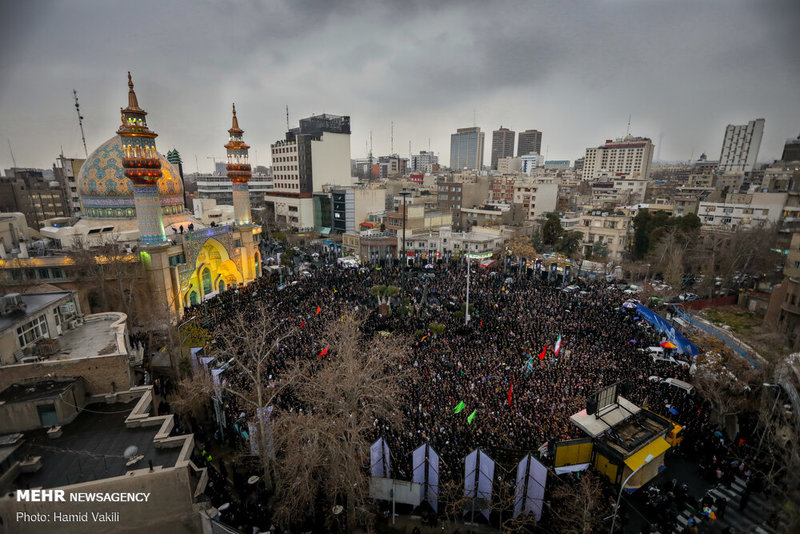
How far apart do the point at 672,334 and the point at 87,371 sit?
1042 inches

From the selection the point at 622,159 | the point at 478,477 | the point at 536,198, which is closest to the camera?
the point at 478,477

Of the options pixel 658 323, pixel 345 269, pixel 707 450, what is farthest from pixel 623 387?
pixel 345 269

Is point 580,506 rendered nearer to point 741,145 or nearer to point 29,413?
point 29,413

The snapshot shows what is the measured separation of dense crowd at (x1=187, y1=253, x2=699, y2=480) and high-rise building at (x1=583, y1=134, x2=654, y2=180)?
95.3 metres

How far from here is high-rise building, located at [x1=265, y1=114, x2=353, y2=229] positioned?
6036 centimetres

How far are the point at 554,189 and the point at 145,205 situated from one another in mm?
54055

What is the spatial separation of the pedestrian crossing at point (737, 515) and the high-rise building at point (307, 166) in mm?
55143

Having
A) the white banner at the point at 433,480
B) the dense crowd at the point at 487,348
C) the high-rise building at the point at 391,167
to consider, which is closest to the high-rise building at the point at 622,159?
the high-rise building at the point at 391,167

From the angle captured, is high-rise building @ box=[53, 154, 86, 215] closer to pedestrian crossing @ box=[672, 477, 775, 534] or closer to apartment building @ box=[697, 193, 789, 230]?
pedestrian crossing @ box=[672, 477, 775, 534]

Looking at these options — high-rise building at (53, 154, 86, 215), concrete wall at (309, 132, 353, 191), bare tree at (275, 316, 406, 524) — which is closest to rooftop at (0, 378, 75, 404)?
bare tree at (275, 316, 406, 524)

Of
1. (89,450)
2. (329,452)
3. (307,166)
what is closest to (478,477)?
(329,452)

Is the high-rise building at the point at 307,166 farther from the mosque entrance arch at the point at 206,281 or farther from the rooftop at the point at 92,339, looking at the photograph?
the rooftop at the point at 92,339

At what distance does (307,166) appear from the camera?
204 feet

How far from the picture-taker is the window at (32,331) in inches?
508
